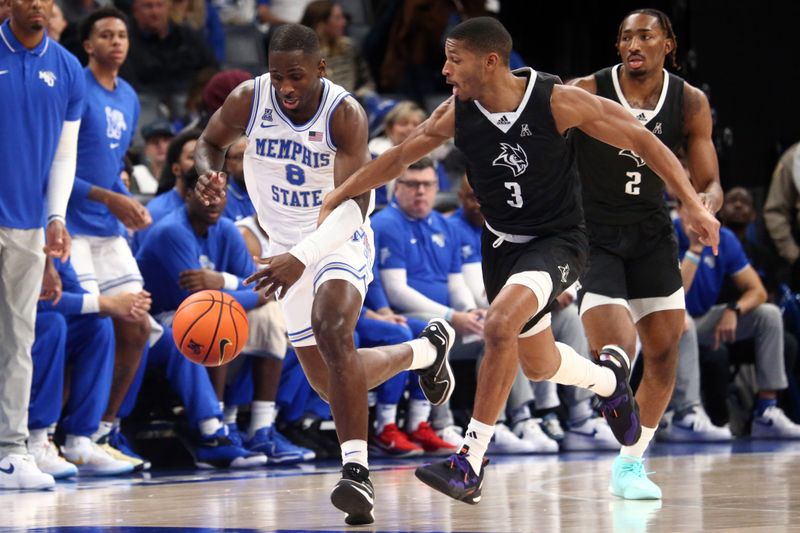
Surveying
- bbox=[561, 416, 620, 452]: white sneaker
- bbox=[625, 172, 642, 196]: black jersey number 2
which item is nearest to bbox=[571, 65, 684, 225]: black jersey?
bbox=[625, 172, 642, 196]: black jersey number 2

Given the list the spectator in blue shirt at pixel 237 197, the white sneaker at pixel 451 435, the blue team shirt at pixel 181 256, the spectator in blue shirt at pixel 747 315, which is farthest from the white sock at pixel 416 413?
the spectator in blue shirt at pixel 747 315

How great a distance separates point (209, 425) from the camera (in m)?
7.60

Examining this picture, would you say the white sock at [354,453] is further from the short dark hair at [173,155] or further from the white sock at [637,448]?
the short dark hair at [173,155]

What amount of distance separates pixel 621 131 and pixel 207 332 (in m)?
1.92

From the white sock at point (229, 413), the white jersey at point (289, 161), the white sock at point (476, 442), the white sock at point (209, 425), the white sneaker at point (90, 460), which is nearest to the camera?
the white sock at point (476, 442)

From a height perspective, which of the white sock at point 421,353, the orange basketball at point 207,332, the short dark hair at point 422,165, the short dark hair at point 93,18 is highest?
the short dark hair at point 93,18

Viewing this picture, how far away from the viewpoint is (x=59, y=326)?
279 inches

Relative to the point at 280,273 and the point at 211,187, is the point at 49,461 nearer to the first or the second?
the point at 211,187

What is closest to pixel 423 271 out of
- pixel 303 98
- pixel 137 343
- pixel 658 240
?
pixel 137 343

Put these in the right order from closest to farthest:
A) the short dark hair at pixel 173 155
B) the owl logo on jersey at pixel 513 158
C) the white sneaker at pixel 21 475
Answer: the owl logo on jersey at pixel 513 158 < the white sneaker at pixel 21 475 < the short dark hair at pixel 173 155

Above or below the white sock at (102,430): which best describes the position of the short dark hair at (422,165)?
above

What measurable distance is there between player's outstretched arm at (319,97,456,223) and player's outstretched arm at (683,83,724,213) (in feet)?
4.02

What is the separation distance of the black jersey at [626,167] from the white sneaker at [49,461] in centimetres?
295

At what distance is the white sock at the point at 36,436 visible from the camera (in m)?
6.95
